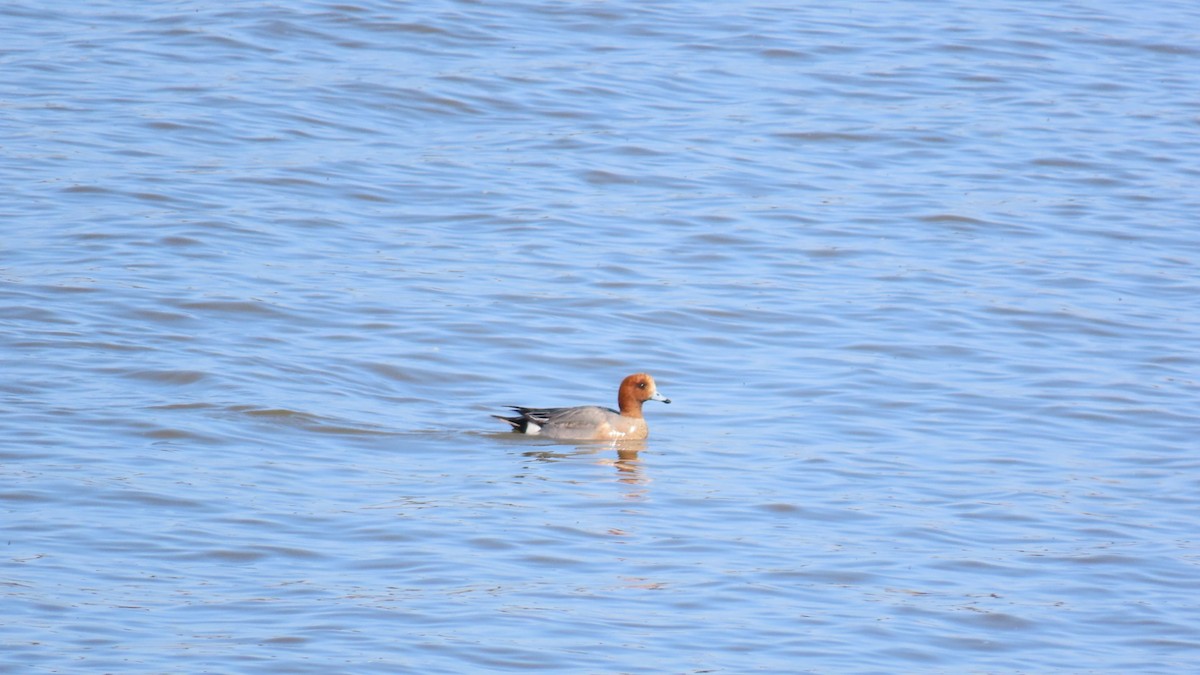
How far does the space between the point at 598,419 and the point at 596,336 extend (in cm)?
165

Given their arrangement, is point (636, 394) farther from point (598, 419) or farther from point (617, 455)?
point (617, 455)

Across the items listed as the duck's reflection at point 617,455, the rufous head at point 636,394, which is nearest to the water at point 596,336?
the duck's reflection at point 617,455

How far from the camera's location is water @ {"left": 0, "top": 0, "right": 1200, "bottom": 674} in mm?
6773

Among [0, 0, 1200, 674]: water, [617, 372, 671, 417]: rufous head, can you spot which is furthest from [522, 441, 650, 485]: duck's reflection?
[617, 372, 671, 417]: rufous head

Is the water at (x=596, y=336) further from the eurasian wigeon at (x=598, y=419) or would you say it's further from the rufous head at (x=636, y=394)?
the rufous head at (x=636, y=394)

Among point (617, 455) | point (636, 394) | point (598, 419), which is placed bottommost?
point (617, 455)

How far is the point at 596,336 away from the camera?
11531mm

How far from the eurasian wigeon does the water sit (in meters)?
0.14

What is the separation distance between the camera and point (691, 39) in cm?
1953

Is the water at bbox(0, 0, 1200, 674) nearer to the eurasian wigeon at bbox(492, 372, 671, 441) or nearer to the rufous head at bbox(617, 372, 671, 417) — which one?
the eurasian wigeon at bbox(492, 372, 671, 441)

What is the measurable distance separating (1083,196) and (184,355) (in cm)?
875

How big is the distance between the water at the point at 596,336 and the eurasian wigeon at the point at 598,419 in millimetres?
139

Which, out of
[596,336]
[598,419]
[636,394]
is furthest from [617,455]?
[596,336]

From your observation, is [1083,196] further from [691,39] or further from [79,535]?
[79,535]
